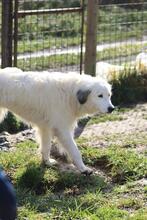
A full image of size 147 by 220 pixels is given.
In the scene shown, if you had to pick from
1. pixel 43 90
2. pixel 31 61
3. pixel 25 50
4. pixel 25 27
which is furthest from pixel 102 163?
pixel 25 27

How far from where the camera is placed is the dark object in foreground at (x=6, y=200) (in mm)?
2773

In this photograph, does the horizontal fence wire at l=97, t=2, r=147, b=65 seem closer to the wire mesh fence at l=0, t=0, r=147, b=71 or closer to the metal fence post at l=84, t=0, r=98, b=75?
the wire mesh fence at l=0, t=0, r=147, b=71

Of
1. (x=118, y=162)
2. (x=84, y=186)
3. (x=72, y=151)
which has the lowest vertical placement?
(x=84, y=186)

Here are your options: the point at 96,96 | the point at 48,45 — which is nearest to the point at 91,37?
the point at 96,96

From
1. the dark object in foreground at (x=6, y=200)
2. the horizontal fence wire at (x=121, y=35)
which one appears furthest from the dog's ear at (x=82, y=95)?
the horizontal fence wire at (x=121, y=35)

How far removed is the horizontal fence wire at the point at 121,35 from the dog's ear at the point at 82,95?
4420 millimetres

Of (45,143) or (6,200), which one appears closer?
(6,200)

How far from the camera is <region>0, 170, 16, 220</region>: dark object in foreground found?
2773 millimetres

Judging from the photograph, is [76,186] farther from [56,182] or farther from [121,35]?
[121,35]

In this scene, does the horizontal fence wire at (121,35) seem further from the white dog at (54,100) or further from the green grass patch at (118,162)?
the white dog at (54,100)

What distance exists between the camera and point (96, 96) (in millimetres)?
6062

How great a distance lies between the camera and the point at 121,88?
28.8 feet

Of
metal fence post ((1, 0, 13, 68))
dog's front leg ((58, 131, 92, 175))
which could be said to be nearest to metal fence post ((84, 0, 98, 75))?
metal fence post ((1, 0, 13, 68))

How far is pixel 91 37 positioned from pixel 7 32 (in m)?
1.33
